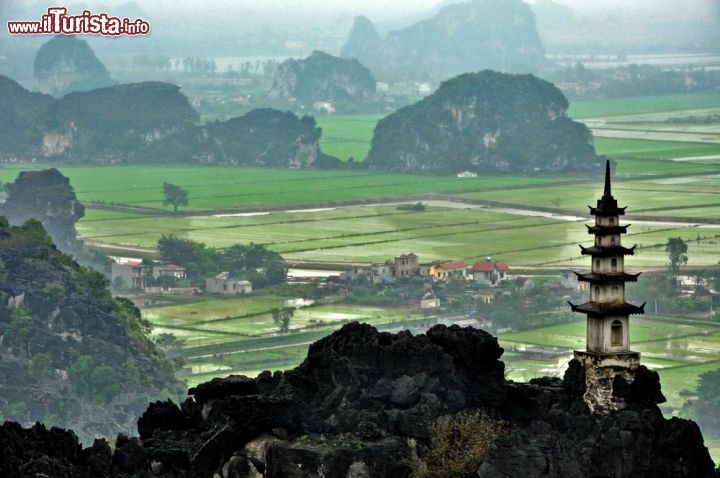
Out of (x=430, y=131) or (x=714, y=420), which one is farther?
(x=430, y=131)

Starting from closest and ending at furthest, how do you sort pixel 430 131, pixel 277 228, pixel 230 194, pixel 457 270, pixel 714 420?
pixel 714 420
pixel 457 270
pixel 277 228
pixel 230 194
pixel 430 131

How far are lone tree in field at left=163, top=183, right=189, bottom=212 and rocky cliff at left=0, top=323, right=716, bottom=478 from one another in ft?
286

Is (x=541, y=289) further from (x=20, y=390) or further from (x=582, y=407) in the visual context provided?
(x=582, y=407)

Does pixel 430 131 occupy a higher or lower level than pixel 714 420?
higher

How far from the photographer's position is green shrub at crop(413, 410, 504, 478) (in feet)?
153

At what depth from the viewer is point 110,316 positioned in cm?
8738

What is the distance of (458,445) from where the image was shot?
47062 mm

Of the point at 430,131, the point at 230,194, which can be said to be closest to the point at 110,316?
the point at 230,194

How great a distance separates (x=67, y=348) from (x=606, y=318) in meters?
41.4

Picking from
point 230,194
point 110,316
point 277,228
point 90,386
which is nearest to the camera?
point 90,386

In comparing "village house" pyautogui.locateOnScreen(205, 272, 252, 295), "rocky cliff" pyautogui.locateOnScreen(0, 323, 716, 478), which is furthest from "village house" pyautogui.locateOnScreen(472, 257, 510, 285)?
"rocky cliff" pyautogui.locateOnScreen(0, 323, 716, 478)

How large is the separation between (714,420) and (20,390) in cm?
2154

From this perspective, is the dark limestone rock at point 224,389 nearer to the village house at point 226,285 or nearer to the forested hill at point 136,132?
the village house at point 226,285

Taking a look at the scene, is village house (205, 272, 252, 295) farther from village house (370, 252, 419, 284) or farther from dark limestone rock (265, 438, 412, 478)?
dark limestone rock (265, 438, 412, 478)
